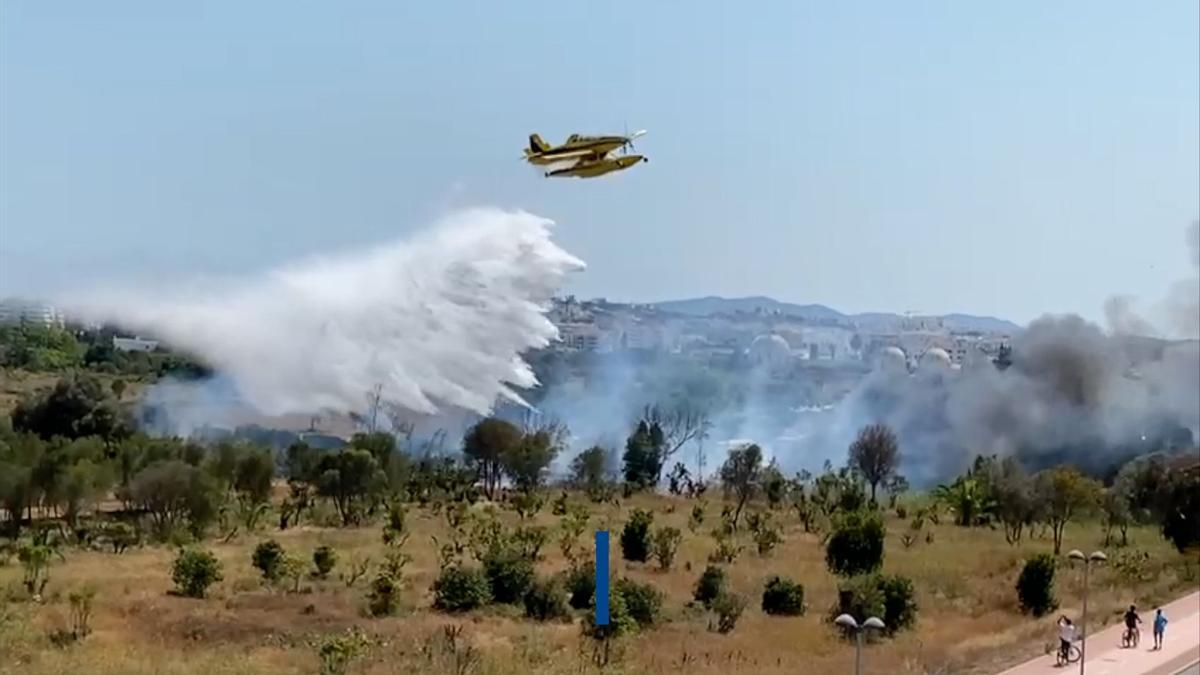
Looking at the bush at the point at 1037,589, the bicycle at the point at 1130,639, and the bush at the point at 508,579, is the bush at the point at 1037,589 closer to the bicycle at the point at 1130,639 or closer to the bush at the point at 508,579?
the bicycle at the point at 1130,639

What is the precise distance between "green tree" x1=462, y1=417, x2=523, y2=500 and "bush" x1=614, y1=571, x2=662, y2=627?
122 feet

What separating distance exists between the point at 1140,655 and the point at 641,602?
1175cm

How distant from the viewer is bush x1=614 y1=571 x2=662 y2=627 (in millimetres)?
33375

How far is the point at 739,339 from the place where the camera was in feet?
457

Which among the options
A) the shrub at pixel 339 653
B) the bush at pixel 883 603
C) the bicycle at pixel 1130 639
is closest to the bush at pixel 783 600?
the bush at pixel 883 603

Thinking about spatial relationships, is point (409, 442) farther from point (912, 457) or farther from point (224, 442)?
point (912, 457)

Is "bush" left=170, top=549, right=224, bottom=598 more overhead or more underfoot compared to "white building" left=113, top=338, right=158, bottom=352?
more underfoot

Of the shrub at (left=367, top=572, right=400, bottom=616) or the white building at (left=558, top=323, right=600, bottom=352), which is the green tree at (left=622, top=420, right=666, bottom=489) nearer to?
the white building at (left=558, top=323, right=600, bottom=352)

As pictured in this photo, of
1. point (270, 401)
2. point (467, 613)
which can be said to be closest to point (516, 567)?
point (467, 613)

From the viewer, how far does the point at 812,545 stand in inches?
1998

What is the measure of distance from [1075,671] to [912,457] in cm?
7133

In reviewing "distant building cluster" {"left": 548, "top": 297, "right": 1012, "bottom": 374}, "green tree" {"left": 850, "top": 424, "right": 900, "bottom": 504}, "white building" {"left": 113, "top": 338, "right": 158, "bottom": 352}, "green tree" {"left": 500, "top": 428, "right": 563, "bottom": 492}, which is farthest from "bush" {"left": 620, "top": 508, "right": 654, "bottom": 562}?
"distant building cluster" {"left": 548, "top": 297, "right": 1012, "bottom": 374}

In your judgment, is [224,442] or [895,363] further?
[895,363]

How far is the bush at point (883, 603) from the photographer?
116 feet
